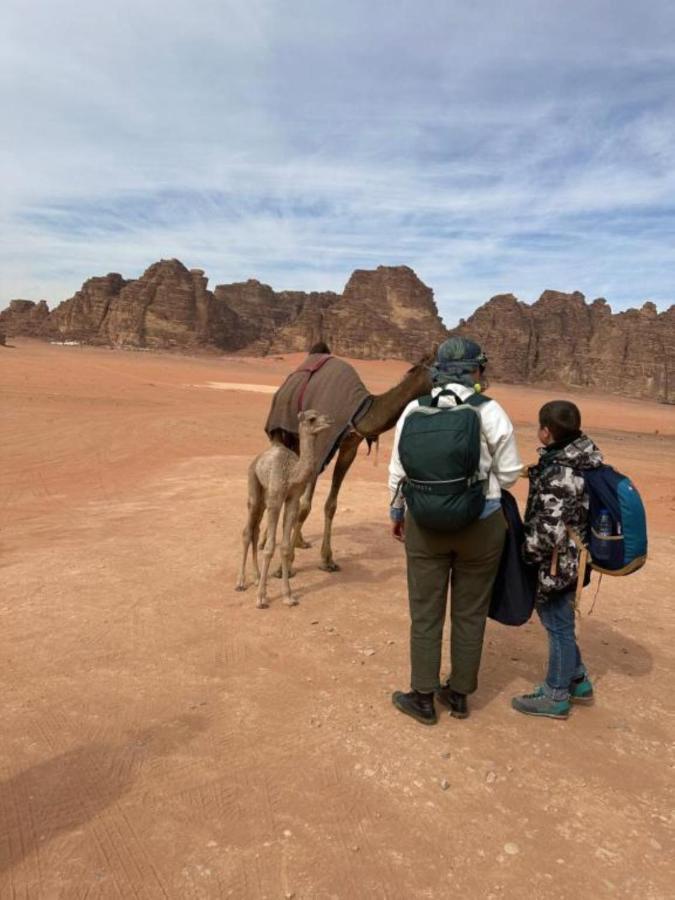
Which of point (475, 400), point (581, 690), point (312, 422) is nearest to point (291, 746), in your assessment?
point (581, 690)

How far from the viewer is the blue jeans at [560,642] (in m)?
4.04

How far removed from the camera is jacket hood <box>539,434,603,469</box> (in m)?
3.80

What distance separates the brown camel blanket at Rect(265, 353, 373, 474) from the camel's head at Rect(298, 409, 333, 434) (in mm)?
284

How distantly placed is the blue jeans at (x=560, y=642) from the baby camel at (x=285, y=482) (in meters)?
2.58

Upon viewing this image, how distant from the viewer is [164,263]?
10525 centimetres

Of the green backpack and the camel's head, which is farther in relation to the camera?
the camel's head

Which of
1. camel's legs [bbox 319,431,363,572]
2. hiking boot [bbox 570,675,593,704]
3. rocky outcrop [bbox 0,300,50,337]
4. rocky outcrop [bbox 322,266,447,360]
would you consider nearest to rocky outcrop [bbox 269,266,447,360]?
rocky outcrop [bbox 322,266,447,360]

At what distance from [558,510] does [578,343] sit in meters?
108

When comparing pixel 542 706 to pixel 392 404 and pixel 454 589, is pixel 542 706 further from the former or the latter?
pixel 392 404

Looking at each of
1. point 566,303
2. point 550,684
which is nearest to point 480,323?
point 566,303

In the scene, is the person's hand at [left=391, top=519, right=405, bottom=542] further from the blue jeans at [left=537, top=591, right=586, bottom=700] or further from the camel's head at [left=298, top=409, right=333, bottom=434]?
the camel's head at [left=298, top=409, right=333, bottom=434]

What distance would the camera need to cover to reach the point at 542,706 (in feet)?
13.9

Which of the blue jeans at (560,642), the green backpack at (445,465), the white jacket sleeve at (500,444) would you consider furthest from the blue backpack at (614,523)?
the green backpack at (445,465)

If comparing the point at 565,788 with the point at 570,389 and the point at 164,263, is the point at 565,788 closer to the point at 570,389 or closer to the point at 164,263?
the point at 570,389
